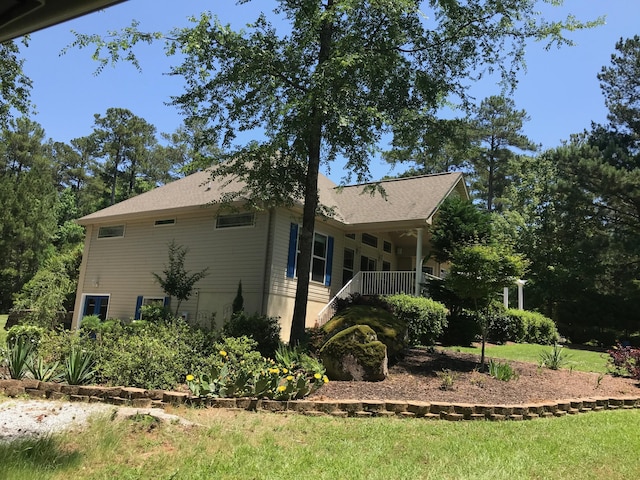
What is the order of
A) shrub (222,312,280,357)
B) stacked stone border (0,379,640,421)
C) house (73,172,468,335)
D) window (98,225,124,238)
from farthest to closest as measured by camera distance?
1. window (98,225,124,238)
2. house (73,172,468,335)
3. shrub (222,312,280,357)
4. stacked stone border (0,379,640,421)

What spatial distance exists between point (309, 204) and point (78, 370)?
625 cm

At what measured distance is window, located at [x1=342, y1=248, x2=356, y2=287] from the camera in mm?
18172

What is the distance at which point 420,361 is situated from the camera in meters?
10.8

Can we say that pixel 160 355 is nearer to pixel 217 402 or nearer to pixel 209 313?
pixel 217 402

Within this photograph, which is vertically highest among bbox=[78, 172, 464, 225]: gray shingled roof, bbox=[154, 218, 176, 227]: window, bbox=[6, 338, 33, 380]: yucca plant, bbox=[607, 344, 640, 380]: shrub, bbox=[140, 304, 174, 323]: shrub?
bbox=[78, 172, 464, 225]: gray shingled roof

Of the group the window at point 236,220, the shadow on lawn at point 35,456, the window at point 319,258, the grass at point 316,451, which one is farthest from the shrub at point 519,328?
the shadow on lawn at point 35,456

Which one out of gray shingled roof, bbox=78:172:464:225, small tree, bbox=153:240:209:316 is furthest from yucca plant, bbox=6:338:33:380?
gray shingled roof, bbox=78:172:464:225

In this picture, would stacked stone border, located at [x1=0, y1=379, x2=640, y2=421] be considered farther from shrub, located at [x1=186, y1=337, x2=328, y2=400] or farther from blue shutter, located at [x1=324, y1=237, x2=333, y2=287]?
blue shutter, located at [x1=324, y1=237, x2=333, y2=287]

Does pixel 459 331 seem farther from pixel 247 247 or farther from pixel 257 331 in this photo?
pixel 257 331

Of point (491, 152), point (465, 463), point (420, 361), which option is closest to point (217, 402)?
point (465, 463)

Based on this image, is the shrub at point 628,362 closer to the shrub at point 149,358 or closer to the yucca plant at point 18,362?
the shrub at point 149,358

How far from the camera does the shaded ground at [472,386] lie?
7.54 m

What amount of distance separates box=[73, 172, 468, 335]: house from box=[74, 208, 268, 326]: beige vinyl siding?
4 centimetres

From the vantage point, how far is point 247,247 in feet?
50.3
